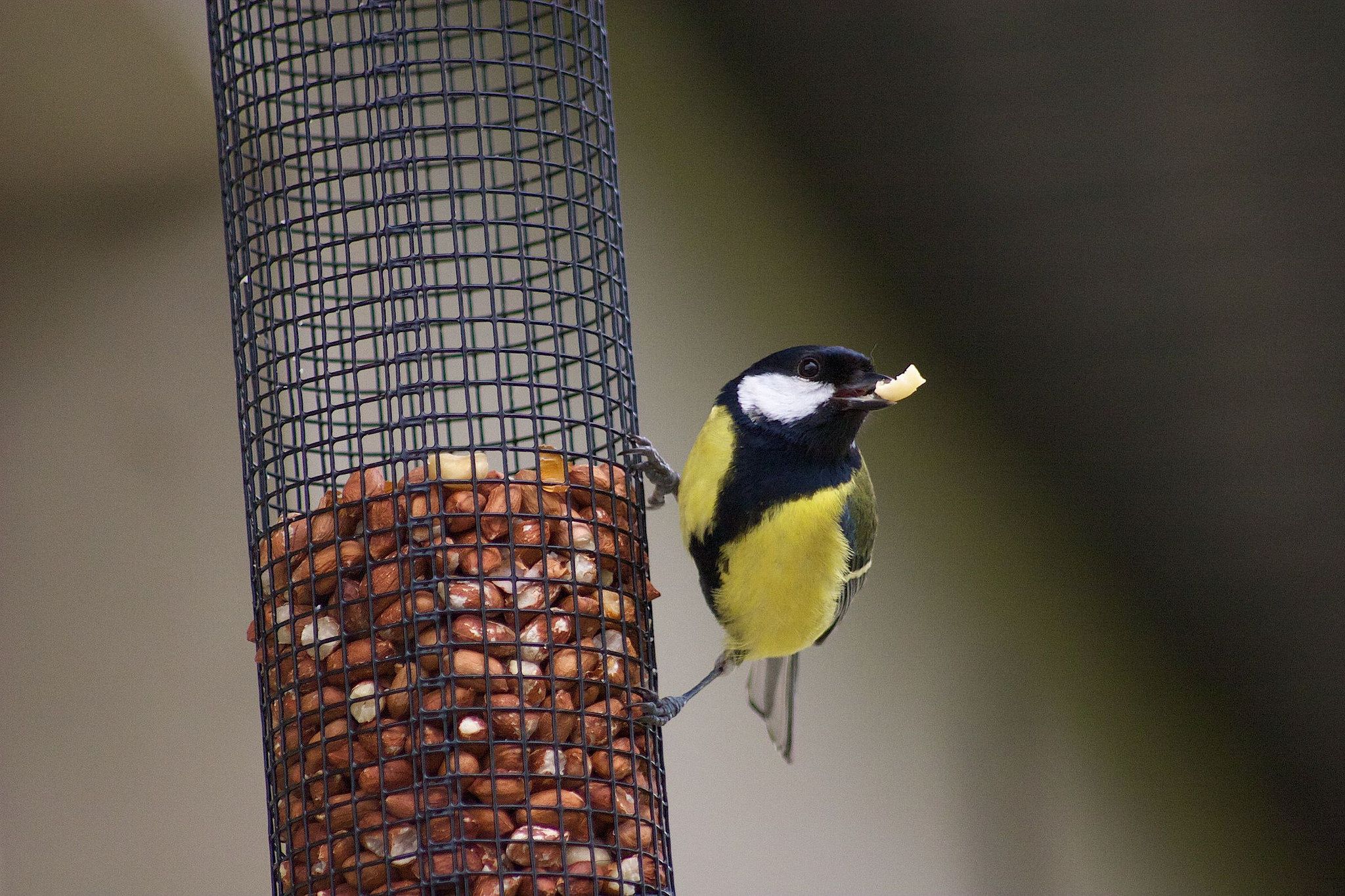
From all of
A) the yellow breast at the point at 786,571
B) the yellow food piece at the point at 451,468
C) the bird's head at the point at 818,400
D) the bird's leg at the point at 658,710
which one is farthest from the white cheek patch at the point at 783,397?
the yellow food piece at the point at 451,468

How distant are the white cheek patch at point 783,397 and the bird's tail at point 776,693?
1.87ft

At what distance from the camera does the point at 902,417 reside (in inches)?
154

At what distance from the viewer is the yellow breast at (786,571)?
2.06 metres

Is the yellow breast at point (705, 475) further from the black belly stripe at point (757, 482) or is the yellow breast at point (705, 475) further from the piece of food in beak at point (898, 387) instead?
the piece of food in beak at point (898, 387)

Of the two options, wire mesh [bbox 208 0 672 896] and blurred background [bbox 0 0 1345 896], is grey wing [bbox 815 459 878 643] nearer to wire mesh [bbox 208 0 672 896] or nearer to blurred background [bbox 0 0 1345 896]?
wire mesh [bbox 208 0 672 896]

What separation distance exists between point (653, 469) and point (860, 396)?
0.29 metres

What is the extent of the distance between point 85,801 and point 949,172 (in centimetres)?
229

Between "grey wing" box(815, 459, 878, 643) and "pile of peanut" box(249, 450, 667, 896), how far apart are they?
46 centimetres

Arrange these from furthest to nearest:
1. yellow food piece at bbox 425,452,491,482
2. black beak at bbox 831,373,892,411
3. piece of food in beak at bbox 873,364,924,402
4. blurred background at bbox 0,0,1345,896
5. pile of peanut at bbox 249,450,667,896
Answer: blurred background at bbox 0,0,1345,896 → black beak at bbox 831,373,892,411 → piece of food in beak at bbox 873,364,924,402 → yellow food piece at bbox 425,452,491,482 → pile of peanut at bbox 249,450,667,896

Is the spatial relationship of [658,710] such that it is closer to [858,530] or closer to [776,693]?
[858,530]

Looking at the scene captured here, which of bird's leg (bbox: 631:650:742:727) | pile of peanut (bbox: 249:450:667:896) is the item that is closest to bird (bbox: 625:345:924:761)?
bird's leg (bbox: 631:650:742:727)

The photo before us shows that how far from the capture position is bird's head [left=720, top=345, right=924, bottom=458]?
207 cm

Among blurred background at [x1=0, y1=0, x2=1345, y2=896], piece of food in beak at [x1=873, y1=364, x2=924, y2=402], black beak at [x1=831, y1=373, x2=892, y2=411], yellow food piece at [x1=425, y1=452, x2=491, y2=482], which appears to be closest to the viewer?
yellow food piece at [x1=425, y1=452, x2=491, y2=482]

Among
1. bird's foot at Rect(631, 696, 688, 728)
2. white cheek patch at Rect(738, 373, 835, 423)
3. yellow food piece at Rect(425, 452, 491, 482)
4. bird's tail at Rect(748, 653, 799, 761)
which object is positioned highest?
white cheek patch at Rect(738, 373, 835, 423)
